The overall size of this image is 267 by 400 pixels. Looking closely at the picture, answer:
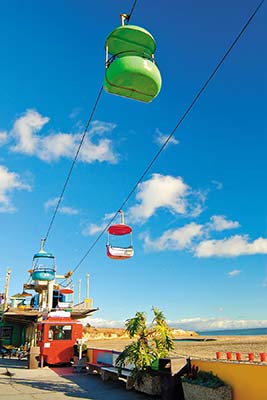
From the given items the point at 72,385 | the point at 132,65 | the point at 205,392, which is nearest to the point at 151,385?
the point at 205,392

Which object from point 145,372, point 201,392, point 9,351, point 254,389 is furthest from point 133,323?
point 9,351

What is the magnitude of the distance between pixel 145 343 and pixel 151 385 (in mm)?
1043

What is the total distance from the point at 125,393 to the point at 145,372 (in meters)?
1.28

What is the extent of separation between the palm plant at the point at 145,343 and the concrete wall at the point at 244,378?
6.77ft

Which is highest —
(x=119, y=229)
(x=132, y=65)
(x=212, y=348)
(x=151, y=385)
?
(x=132, y=65)

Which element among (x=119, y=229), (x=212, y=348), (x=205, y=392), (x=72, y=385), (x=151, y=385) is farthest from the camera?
(x=212, y=348)

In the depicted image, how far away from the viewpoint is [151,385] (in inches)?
362

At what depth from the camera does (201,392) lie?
7.70 m

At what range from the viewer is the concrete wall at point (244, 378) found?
6812 millimetres

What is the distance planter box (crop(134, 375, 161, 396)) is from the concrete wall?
1.79m

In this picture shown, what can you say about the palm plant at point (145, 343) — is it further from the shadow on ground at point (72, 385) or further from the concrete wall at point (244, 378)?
the concrete wall at point (244, 378)

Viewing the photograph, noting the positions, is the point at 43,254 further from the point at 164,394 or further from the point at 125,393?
the point at 164,394

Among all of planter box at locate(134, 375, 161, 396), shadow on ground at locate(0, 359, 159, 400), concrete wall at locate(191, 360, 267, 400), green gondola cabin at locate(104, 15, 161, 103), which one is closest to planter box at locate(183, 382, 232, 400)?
concrete wall at locate(191, 360, 267, 400)

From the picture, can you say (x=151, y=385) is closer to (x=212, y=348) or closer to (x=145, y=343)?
(x=145, y=343)
